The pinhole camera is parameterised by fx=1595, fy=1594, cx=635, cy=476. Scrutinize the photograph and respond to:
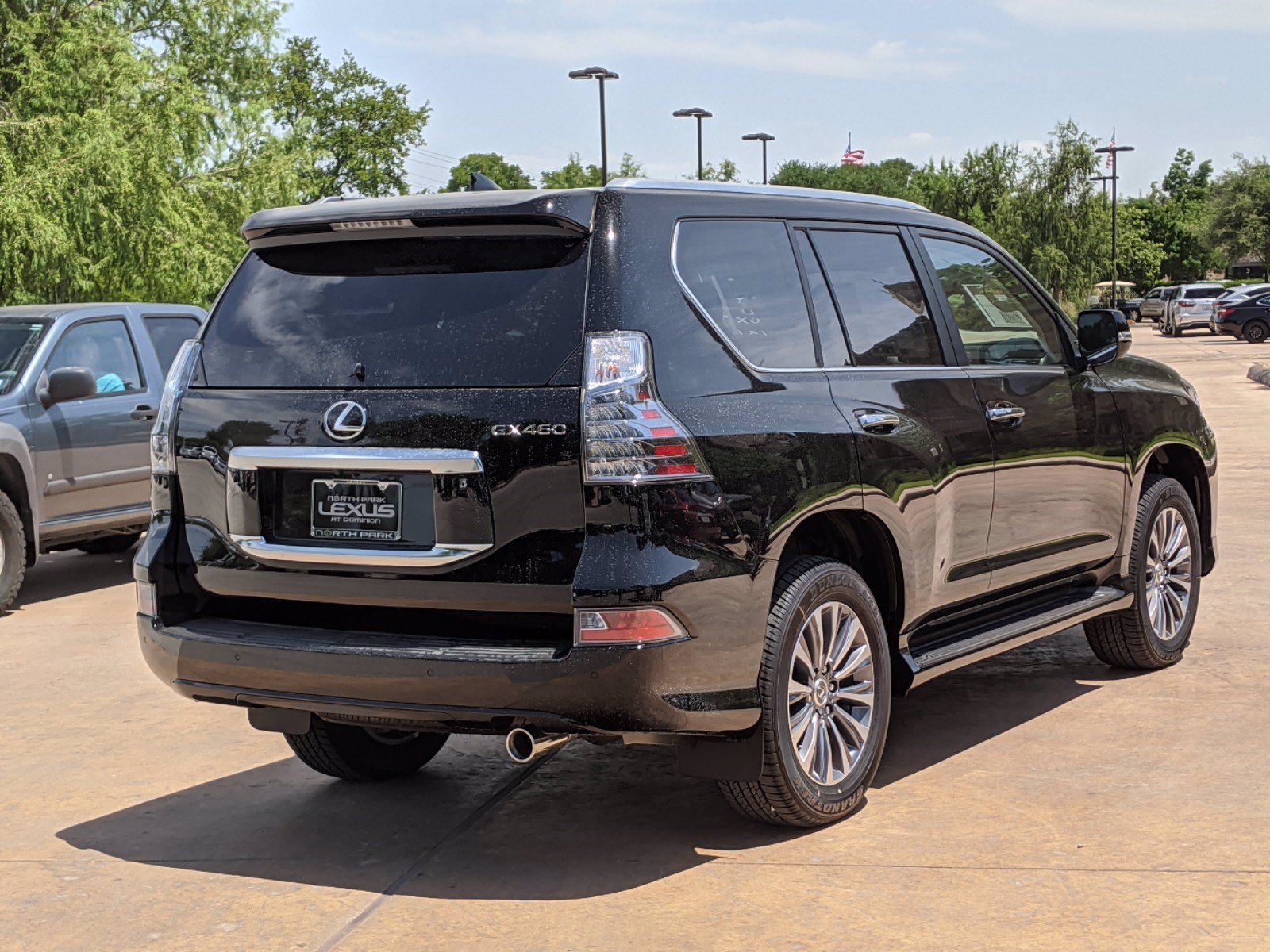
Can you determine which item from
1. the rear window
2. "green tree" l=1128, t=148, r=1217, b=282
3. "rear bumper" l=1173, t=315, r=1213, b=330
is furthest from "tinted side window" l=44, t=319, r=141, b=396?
"green tree" l=1128, t=148, r=1217, b=282

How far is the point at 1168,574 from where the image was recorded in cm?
701

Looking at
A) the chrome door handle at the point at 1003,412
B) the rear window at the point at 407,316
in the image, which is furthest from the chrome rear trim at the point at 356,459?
the chrome door handle at the point at 1003,412

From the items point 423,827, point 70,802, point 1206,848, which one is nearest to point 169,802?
point 70,802

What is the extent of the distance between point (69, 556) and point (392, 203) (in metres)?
8.57

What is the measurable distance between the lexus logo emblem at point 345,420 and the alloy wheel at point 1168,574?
3.74 m

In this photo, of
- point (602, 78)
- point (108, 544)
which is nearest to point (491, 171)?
point (602, 78)

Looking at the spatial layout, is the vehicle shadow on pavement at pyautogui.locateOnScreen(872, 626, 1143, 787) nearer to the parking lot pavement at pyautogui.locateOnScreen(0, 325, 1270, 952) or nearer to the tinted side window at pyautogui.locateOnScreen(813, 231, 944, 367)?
the parking lot pavement at pyautogui.locateOnScreen(0, 325, 1270, 952)

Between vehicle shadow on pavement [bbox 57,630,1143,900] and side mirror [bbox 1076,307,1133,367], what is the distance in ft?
4.79

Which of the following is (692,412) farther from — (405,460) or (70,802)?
(70,802)

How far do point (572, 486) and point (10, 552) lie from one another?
6.48 m

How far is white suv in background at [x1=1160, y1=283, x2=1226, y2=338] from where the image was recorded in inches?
2312

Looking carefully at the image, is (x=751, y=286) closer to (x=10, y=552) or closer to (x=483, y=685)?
(x=483, y=685)

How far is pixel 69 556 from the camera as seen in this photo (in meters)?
12.2

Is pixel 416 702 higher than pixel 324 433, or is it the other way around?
pixel 324 433
